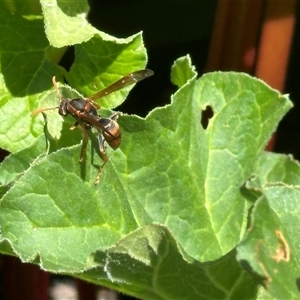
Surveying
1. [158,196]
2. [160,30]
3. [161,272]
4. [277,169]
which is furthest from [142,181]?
[160,30]

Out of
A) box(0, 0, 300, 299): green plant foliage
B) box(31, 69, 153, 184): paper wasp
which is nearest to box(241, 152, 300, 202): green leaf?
box(0, 0, 300, 299): green plant foliage

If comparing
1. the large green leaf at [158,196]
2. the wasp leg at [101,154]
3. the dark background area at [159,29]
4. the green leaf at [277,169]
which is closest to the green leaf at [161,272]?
the large green leaf at [158,196]

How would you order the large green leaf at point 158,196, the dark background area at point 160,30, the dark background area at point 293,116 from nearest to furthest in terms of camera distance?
the large green leaf at point 158,196 < the dark background area at point 160,30 < the dark background area at point 293,116

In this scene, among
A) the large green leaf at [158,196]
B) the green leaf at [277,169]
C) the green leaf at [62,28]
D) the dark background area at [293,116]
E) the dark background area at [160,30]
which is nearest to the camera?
the large green leaf at [158,196]

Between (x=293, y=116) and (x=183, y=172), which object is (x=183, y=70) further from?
(x=293, y=116)

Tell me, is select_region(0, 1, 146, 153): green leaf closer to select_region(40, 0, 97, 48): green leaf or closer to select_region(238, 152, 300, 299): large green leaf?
select_region(40, 0, 97, 48): green leaf

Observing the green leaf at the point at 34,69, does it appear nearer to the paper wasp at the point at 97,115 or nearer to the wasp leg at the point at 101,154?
the paper wasp at the point at 97,115
